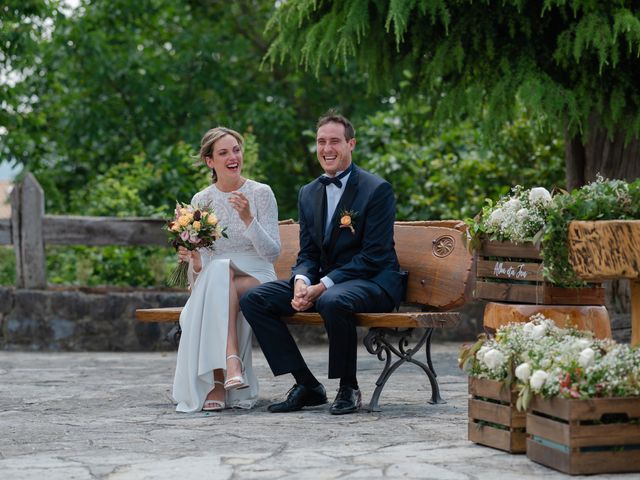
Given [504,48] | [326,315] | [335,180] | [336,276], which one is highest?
[504,48]

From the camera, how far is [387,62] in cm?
1008

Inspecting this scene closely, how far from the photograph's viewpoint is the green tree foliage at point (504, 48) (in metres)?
9.10

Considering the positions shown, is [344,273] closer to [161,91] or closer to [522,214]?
[522,214]

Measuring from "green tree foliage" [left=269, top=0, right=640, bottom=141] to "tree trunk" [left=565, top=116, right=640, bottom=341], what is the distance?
21.4 inches

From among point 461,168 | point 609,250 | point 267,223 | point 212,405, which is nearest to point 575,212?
point 609,250

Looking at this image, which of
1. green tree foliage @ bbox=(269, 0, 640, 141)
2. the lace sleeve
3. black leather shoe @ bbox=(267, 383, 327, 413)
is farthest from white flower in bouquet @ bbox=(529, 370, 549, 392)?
green tree foliage @ bbox=(269, 0, 640, 141)

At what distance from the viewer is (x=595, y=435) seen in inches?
191

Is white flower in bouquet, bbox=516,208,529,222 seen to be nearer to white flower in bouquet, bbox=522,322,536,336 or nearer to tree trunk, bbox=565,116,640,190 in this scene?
white flower in bouquet, bbox=522,322,536,336

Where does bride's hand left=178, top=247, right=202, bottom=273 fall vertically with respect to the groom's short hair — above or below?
below

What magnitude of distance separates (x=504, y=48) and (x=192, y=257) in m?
3.51

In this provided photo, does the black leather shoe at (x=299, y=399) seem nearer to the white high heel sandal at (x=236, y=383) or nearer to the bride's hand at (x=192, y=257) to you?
the white high heel sandal at (x=236, y=383)

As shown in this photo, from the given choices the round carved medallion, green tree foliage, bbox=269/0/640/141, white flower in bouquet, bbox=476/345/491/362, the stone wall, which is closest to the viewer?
white flower in bouquet, bbox=476/345/491/362

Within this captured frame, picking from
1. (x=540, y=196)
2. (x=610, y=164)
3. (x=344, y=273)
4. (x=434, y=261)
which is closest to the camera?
(x=540, y=196)

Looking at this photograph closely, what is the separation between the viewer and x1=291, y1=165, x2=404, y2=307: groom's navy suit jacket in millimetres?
7031
